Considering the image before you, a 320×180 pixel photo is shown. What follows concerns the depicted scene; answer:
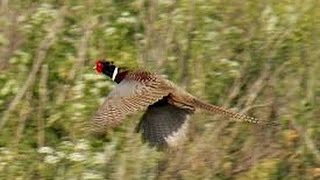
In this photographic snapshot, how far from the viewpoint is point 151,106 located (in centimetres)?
573

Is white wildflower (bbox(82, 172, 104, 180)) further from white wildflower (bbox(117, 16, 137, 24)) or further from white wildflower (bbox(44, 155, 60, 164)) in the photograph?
white wildflower (bbox(117, 16, 137, 24))

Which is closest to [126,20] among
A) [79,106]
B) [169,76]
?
[169,76]

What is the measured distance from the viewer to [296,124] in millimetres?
5941

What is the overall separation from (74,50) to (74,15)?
0.90ft

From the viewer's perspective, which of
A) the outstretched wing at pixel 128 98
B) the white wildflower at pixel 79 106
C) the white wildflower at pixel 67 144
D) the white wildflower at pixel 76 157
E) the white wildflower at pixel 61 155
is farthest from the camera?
the white wildflower at pixel 79 106

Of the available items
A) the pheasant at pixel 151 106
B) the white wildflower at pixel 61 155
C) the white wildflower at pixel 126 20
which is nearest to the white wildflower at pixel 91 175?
the white wildflower at pixel 61 155

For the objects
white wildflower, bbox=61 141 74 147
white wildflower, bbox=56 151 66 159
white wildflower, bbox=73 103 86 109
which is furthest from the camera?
white wildflower, bbox=73 103 86 109

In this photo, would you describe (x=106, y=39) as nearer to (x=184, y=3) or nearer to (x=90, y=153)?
(x=184, y=3)

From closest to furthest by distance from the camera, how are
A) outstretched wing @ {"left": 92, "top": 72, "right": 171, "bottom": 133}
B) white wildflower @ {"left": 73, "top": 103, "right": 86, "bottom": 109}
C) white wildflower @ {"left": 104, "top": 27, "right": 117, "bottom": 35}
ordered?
outstretched wing @ {"left": 92, "top": 72, "right": 171, "bottom": 133}
white wildflower @ {"left": 73, "top": 103, "right": 86, "bottom": 109}
white wildflower @ {"left": 104, "top": 27, "right": 117, "bottom": 35}

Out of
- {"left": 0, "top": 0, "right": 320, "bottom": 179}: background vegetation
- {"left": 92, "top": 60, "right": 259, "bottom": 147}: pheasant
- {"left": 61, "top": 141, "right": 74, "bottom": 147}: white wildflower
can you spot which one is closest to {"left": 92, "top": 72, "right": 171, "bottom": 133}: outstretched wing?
{"left": 92, "top": 60, "right": 259, "bottom": 147}: pheasant

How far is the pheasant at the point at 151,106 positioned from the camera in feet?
17.4

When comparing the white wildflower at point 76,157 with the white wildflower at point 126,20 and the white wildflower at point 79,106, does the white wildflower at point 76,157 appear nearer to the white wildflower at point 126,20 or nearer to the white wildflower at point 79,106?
the white wildflower at point 79,106

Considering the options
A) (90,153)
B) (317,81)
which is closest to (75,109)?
(90,153)

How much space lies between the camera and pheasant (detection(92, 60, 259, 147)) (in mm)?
5316
